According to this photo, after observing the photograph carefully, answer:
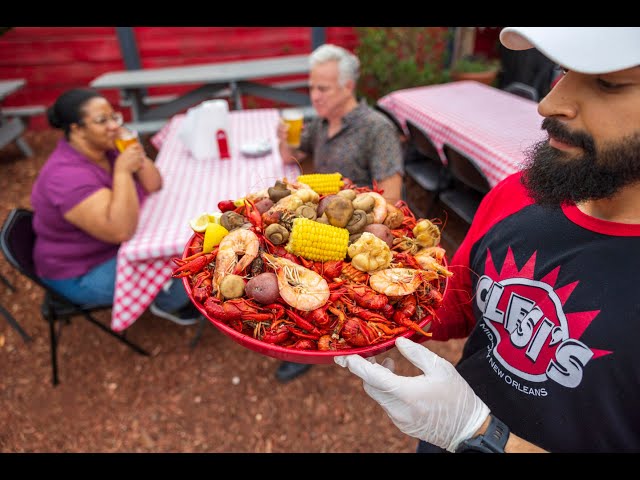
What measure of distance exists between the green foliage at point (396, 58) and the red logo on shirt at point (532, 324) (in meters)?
6.62

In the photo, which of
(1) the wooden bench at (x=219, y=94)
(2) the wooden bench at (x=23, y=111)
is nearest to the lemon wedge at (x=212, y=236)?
(1) the wooden bench at (x=219, y=94)

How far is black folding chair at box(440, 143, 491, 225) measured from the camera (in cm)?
362

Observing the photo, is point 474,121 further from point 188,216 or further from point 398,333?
point 398,333

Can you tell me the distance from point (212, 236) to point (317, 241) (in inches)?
16.8

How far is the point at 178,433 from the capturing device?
2.83 m

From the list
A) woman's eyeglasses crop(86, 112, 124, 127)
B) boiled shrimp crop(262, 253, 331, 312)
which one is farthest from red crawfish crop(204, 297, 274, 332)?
woman's eyeglasses crop(86, 112, 124, 127)

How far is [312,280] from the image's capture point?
50.3 inches

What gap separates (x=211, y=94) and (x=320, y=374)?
5291 millimetres

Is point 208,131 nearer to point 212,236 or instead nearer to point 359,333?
point 212,236

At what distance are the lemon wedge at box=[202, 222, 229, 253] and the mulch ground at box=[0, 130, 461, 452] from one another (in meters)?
2.01

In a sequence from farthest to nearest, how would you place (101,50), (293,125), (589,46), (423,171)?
(101,50) → (423,171) → (293,125) → (589,46)

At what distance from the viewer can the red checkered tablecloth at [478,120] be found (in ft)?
12.7

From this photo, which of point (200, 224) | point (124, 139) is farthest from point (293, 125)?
point (200, 224)

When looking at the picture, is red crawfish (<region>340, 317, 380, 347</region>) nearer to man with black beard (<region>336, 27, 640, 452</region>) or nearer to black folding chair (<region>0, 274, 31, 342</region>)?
man with black beard (<region>336, 27, 640, 452</region>)
